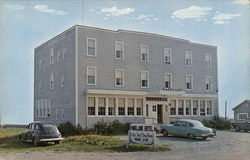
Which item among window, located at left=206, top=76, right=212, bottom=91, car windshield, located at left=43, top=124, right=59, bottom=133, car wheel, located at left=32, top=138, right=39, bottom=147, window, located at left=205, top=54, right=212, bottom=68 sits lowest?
car wheel, located at left=32, top=138, right=39, bottom=147

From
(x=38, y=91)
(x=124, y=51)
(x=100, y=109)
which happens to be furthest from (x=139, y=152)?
(x=38, y=91)

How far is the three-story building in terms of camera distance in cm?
2695

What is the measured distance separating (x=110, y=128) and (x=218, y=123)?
38.6ft

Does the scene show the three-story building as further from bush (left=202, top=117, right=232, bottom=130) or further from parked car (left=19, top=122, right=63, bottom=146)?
parked car (left=19, top=122, right=63, bottom=146)

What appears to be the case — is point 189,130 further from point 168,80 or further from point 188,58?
point 188,58

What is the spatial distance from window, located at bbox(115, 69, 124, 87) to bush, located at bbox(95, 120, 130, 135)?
10.6 ft

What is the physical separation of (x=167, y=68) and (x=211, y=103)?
246 inches

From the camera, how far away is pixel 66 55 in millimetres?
28234

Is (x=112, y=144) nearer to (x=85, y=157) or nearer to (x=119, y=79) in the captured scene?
(x=85, y=157)

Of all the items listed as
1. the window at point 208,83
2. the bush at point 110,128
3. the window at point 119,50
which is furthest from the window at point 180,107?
the window at point 119,50

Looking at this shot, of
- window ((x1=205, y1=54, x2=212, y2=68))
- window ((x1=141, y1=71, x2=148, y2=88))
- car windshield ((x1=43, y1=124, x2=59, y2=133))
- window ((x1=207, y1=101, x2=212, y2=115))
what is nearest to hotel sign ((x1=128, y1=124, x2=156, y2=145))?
car windshield ((x1=43, y1=124, x2=59, y2=133))

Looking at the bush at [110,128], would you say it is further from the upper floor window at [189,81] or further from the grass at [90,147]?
the upper floor window at [189,81]

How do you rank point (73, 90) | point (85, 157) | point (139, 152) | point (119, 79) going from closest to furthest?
point (85, 157) < point (139, 152) < point (73, 90) < point (119, 79)

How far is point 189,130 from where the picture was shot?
22.6 m
